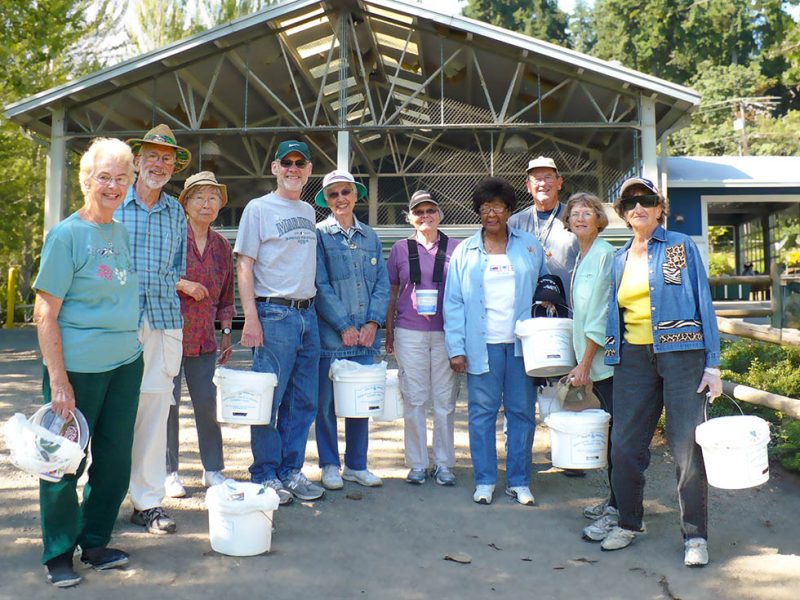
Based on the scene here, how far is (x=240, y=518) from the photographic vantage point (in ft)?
13.2

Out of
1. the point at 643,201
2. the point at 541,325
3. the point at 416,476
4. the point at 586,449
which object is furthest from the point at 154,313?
the point at 643,201

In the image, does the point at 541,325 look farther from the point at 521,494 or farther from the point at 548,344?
the point at 521,494

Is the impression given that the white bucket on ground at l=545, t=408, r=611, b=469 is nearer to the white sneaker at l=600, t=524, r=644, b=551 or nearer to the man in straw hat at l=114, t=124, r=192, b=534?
the white sneaker at l=600, t=524, r=644, b=551

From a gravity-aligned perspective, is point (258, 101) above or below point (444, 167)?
above

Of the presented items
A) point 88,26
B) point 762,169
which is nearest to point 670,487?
point 762,169

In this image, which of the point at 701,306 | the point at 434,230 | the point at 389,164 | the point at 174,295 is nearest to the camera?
the point at 701,306

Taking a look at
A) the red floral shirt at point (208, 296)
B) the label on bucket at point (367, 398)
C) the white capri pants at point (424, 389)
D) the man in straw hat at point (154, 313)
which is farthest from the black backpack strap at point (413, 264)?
the man in straw hat at point (154, 313)

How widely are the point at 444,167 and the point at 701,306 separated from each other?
553 inches

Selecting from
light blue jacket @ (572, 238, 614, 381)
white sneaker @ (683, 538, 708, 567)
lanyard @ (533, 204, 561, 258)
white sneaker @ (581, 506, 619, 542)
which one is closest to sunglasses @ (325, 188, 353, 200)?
lanyard @ (533, 204, 561, 258)

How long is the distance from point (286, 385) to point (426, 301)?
3.62 feet

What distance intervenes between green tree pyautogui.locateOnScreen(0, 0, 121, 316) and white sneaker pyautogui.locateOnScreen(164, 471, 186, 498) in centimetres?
1080

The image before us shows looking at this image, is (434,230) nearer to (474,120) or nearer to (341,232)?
(341,232)

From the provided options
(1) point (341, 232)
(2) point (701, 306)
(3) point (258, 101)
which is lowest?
(2) point (701, 306)

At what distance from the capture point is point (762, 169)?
61.3 feet
